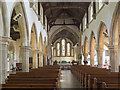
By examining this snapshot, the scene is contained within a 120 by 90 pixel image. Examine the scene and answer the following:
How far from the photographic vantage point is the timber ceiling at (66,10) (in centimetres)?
2228

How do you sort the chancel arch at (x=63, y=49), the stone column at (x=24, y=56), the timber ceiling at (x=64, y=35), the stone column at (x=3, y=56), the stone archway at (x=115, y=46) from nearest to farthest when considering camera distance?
the stone column at (x=3, y=56) → the stone column at (x=24, y=56) → the stone archway at (x=115, y=46) → the timber ceiling at (x=64, y=35) → the chancel arch at (x=63, y=49)

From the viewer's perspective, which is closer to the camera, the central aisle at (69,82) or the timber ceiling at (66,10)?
the central aisle at (69,82)

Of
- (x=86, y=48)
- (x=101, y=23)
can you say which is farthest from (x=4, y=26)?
(x=86, y=48)

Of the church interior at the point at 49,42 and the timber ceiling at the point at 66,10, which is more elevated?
the timber ceiling at the point at 66,10

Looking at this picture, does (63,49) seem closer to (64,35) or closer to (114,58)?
(64,35)

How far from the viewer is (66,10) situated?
2836cm

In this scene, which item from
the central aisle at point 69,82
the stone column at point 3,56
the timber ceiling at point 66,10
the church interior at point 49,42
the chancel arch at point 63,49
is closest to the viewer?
the church interior at point 49,42

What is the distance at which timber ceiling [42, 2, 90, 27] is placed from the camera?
2228cm

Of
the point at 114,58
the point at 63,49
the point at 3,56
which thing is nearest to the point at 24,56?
the point at 3,56

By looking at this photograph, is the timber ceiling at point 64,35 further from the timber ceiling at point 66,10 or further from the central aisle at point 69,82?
the central aisle at point 69,82

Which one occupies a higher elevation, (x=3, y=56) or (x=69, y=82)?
(x=3, y=56)

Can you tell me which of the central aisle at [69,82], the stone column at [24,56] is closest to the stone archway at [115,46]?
the central aisle at [69,82]

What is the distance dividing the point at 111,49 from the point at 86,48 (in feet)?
43.9

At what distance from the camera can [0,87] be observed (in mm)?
4930
